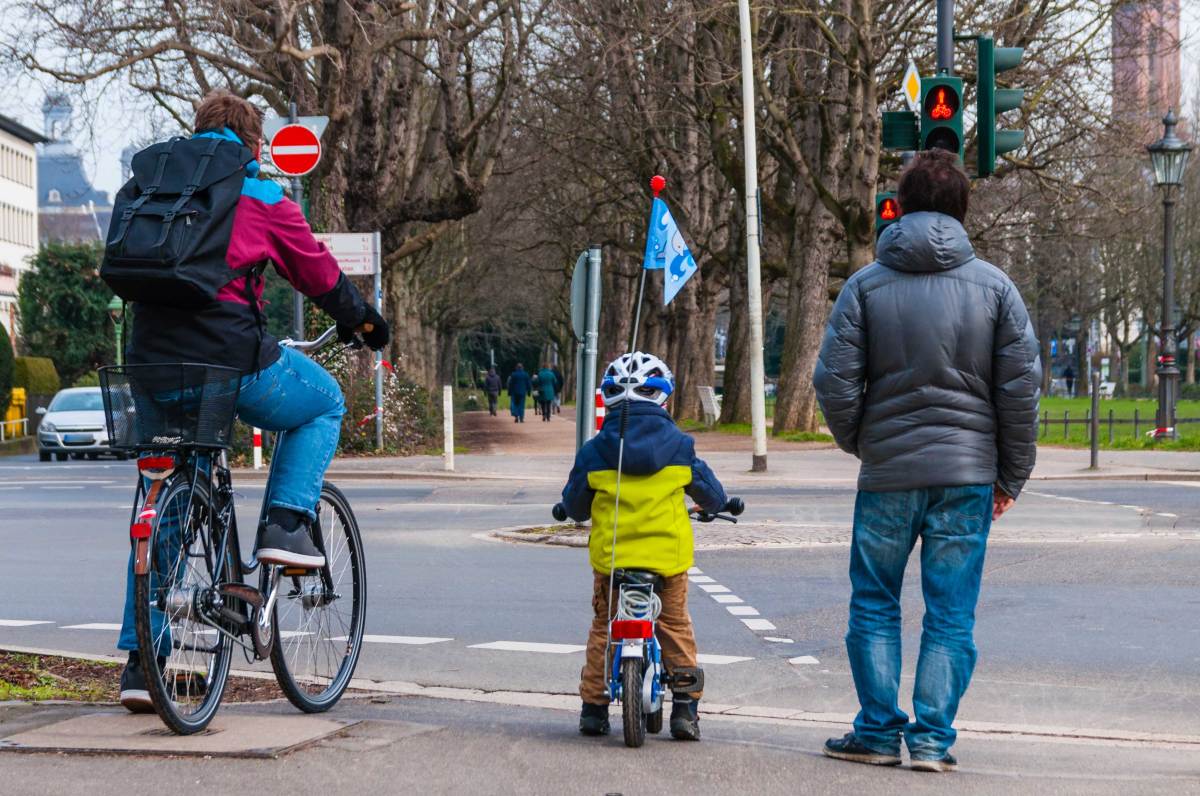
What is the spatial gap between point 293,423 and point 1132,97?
90.0 ft

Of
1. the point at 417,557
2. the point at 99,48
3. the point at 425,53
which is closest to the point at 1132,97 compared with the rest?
the point at 425,53

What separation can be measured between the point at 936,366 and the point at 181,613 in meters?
2.47

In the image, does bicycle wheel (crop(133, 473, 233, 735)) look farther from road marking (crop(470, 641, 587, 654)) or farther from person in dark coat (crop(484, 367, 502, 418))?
person in dark coat (crop(484, 367, 502, 418))

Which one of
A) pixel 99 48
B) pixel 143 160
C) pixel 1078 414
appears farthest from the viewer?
pixel 1078 414

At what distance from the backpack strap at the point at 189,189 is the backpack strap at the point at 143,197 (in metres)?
0.09

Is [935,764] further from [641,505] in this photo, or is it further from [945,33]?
[945,33]

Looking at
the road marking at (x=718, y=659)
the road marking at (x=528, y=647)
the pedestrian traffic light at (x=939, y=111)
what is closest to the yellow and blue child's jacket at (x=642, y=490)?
the road marking at (x=718, y=659)

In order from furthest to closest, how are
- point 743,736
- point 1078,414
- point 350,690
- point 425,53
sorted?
1. point 1078,414
2. point 425,53
3. point 350,690
4. point 743,736

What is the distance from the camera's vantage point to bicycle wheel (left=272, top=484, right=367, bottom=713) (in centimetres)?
601

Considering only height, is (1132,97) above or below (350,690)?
above

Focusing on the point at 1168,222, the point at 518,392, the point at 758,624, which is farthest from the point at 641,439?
the point at 518,392

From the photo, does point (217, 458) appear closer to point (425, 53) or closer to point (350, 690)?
point (350, 690)

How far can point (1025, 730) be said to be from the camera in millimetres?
6566

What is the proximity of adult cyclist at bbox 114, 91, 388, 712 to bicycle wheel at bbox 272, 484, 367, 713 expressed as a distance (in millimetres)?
212
